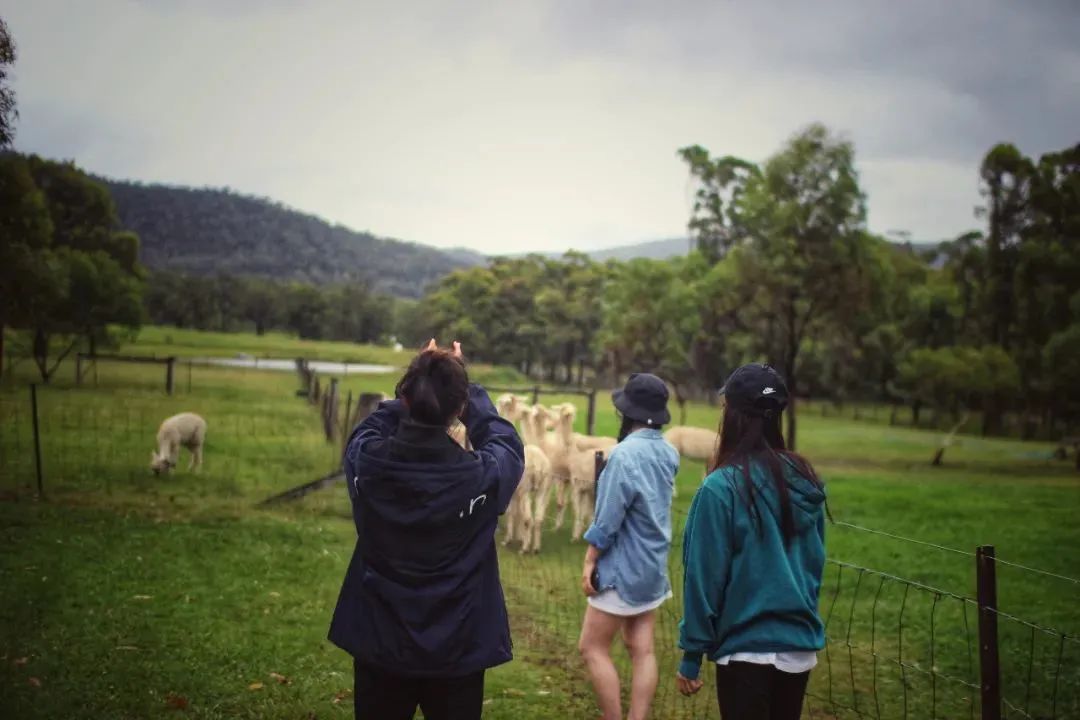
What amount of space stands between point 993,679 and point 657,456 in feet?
6.43

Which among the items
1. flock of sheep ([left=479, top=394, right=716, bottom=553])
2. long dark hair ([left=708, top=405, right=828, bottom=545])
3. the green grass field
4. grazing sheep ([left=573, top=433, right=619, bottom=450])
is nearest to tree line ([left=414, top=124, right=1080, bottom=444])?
the green grass field

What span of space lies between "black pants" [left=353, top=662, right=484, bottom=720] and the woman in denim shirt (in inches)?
62.6

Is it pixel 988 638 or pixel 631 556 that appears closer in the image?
pixel 988 638

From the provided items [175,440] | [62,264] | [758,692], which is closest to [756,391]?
[758,692]

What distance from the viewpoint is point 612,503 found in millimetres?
4652

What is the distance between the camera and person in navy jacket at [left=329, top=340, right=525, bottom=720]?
3.03 meters

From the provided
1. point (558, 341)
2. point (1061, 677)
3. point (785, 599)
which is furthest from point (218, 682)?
point (558, 341)

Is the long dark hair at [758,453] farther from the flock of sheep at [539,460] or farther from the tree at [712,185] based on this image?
the tree at [712,185]

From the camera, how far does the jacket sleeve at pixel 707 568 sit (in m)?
3.23

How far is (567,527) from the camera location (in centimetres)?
1314

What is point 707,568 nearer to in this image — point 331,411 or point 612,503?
point 612,503

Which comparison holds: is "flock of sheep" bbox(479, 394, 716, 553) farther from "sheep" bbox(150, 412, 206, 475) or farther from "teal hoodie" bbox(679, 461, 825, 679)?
"teal hoodie" bbox(679, 461, 825, 679)

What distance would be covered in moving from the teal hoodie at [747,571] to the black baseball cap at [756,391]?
228 millimetres

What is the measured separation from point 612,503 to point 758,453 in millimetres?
1496
